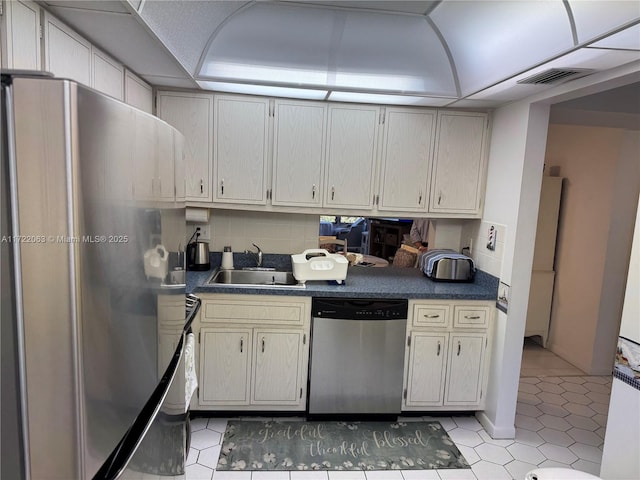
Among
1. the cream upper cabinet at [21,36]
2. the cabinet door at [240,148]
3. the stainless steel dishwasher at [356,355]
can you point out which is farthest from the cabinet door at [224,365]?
the cream upper cabinet at [21,36]

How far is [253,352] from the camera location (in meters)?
2.75

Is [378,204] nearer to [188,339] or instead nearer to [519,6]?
[519,6]

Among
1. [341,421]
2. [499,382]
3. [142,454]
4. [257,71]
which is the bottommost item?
[341,421]

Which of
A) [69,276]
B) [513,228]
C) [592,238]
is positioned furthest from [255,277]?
[592,238]

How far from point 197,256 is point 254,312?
0.65 metres

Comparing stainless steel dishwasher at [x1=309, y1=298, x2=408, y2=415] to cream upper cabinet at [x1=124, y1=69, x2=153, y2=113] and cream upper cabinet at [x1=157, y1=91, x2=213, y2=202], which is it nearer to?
cream upper cabinet at [x1=157, y1=91, x2=213, y2=202]

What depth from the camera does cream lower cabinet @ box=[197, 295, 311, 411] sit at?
2703 mm

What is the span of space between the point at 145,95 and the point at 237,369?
6.15 feet

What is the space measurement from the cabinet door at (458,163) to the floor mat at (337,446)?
160 cm

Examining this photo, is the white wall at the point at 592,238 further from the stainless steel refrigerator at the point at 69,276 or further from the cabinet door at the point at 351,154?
the stainless steel refrigerator at the point at 69,276

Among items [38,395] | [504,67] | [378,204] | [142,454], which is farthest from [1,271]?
[378,204]

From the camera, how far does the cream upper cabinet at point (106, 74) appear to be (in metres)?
1.82

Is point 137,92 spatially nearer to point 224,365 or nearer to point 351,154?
point 351,154

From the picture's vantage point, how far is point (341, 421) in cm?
286
